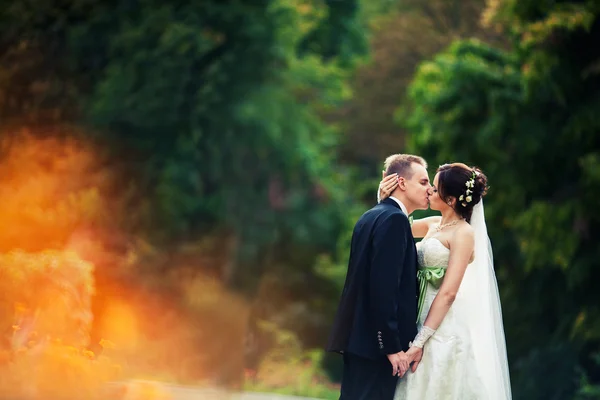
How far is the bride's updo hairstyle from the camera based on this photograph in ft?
16.0

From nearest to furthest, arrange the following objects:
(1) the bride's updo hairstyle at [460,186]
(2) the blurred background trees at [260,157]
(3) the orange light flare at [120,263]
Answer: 1. (1) the bride's updo hairstyle at [460,186]
2. (2) the blurred background trees at [260,157]
3. (3) the orange light flare at [120,263]

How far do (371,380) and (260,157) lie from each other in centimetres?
1736

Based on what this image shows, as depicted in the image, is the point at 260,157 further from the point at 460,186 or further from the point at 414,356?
the point at 414,356

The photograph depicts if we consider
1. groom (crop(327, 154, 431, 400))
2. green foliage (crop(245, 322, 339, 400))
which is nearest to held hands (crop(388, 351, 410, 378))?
groom (crop(327, 154, 431, 400))

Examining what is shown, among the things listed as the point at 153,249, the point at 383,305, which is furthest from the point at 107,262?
the point at 383,305

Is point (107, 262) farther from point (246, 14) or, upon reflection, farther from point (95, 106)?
point (246, 14)

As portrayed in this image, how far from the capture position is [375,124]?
26094 millimetres

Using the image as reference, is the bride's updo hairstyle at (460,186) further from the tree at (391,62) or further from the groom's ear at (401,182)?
the tree at (391,62)

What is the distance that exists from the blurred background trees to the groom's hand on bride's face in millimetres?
8969

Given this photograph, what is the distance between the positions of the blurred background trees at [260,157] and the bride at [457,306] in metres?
8.59

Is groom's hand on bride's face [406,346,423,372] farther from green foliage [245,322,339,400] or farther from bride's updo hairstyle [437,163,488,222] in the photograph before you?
green foliage [245,322,339,400]

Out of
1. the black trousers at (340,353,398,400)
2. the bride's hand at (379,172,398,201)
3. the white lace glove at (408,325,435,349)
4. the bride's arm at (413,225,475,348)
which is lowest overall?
the black trousers at (340,353,398,400)

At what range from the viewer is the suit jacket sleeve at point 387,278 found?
176 inches

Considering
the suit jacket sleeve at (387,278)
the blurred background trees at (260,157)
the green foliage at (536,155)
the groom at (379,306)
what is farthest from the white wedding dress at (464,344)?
the blurred background trees at (260,157)
